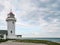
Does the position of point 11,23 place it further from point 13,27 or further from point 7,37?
point 7,37

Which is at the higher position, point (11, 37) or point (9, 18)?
point (9, 18)

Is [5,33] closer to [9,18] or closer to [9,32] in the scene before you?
[9,32]

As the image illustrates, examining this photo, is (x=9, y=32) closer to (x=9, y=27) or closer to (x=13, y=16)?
(x=9, y=27)

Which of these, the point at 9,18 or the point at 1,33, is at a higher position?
the point at 9,18

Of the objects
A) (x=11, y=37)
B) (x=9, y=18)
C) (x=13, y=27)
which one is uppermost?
(x=9, y=18)

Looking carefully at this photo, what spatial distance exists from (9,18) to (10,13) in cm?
232

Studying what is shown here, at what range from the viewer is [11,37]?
204ft

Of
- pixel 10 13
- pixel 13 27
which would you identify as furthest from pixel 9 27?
pixel 10 13

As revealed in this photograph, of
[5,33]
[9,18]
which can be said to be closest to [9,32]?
[5,33]

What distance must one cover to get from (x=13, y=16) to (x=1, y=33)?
28.3 ft

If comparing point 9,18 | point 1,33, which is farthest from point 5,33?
point 9,18

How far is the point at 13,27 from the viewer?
6244 centimetres

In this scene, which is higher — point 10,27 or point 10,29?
point 10,27

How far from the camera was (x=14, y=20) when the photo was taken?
6325 cm
